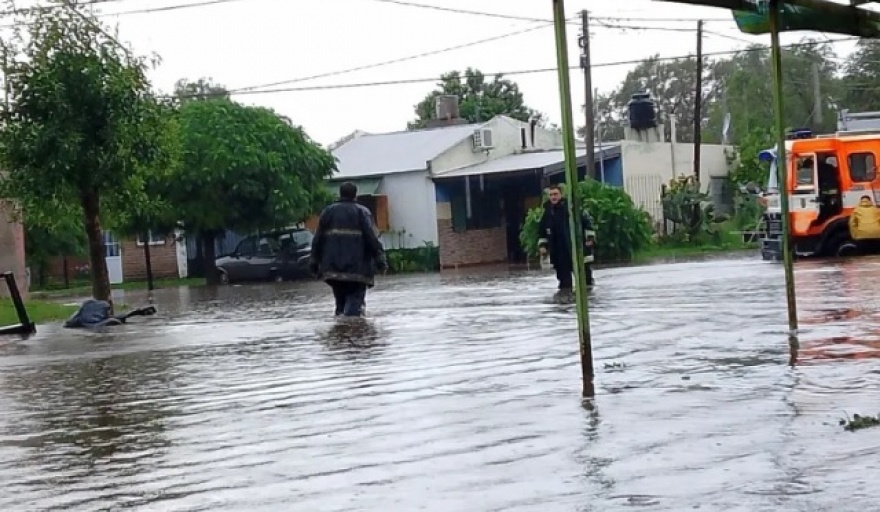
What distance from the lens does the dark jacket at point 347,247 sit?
15586mm

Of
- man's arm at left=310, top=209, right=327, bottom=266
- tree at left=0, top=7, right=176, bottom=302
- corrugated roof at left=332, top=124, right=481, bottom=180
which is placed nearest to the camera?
man's arm at left=310, top=209, right=327, bottom=266

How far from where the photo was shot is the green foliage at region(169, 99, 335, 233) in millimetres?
40219

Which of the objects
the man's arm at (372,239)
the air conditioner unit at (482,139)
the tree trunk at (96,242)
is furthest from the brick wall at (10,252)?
the air conditioner unit at (482,139)

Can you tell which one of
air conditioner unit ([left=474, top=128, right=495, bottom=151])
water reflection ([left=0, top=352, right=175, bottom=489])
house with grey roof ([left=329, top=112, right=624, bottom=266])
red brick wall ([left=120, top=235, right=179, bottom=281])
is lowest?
water reflection ([left=0, top=352, right=175, bottom=489])

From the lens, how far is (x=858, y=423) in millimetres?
6621

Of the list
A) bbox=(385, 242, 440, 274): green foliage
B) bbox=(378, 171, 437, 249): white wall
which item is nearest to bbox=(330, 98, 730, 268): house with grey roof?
bbox=(378, 171, 437, 249): white wall

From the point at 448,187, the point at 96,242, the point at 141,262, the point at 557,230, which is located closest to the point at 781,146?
the point at 557,230

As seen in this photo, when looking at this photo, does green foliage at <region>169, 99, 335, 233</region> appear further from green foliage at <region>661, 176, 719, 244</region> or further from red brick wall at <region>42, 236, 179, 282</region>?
green foliage at <region>661, 176, 719, 244</region>

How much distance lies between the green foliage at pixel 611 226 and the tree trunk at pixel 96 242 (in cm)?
1676

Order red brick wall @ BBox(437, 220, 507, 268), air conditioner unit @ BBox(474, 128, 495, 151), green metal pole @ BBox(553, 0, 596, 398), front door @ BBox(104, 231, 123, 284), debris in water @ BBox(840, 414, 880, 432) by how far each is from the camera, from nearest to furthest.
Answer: debris in water @ BBox(840, 414, 880, 432)
green metal pole @ BBox(553, 0, 596, 398)
red brick wall @ BBox(437, 220, 507, 268)
air conditioner unit @ BBox(474, 128, 495, 151)
front door @ BBox(104, 231, 123, 284)

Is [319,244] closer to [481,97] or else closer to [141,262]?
[141,262]

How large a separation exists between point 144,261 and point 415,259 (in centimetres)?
1103

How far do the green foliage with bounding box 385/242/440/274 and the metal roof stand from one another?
2533mm

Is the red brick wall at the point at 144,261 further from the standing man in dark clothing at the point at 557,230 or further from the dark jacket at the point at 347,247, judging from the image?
the dark jacket at the point at 347,247
